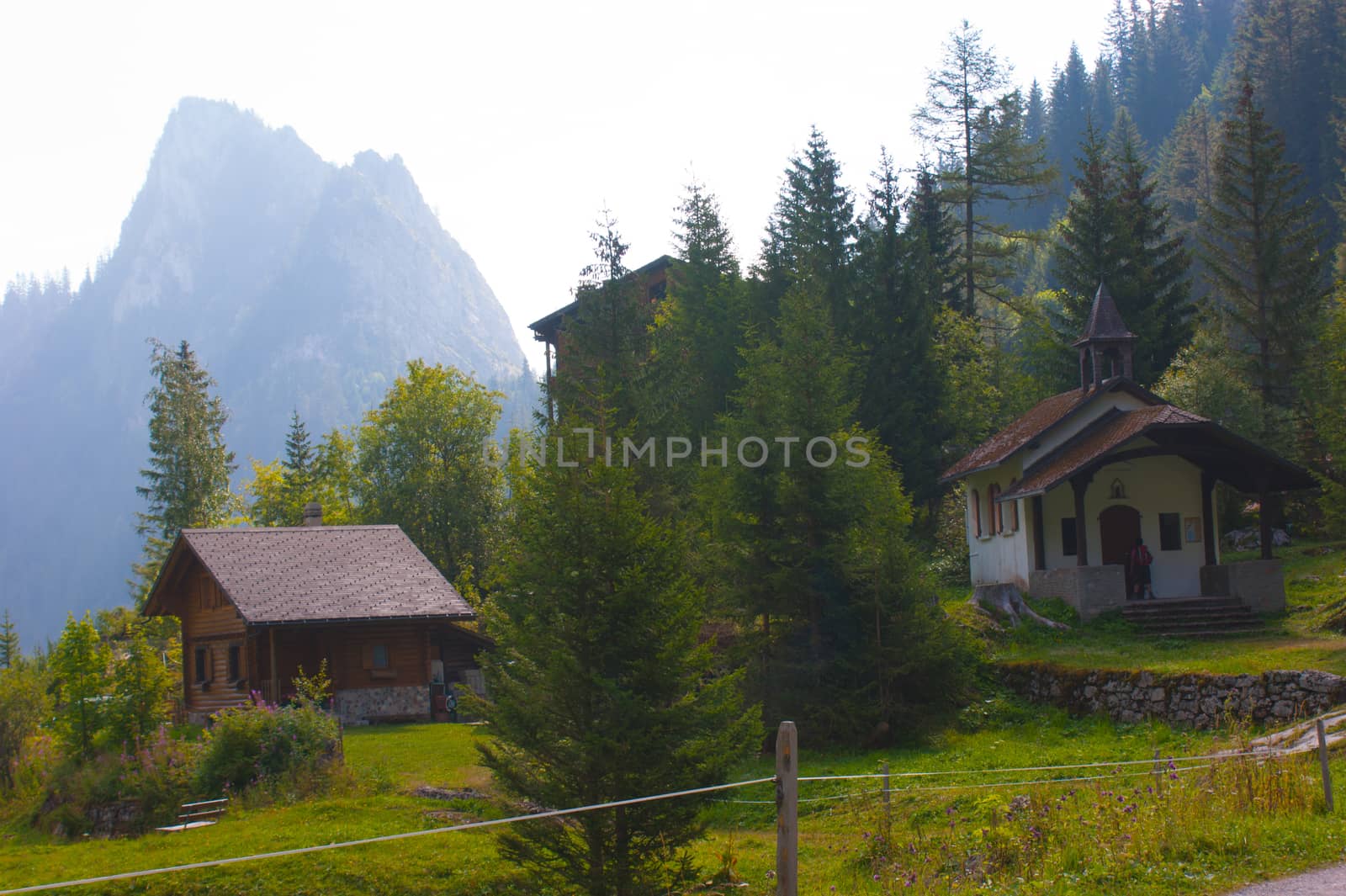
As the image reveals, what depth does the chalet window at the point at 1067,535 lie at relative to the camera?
2930 centimetres

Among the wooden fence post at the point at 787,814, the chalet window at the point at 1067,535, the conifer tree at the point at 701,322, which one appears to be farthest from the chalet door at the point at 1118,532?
the wooden fence post at the point at 787,814

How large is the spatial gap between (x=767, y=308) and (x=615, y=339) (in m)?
7.87

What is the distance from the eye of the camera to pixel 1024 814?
1065 centimetres

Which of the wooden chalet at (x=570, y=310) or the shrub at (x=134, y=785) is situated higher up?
the wooden chalet at (x=570, y=310)

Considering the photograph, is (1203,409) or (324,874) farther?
(1203,409)

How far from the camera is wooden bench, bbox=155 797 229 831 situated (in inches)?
699

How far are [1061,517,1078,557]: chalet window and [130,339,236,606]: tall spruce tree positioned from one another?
44.4 meters

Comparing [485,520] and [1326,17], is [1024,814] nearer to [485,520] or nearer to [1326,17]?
[485,520]

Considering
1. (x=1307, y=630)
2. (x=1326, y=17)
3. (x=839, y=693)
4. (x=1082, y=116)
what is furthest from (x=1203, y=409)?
(x=1082, y=116)

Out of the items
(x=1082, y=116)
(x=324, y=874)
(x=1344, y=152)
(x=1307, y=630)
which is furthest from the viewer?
(x=1082, y=116)

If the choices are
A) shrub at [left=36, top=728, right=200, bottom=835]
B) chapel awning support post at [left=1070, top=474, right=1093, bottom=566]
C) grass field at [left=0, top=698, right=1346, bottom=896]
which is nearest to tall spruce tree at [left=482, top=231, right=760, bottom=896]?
grass field at [left=0, top=698, right=1346, bottom=896]

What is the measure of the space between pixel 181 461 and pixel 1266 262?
52.5 metres

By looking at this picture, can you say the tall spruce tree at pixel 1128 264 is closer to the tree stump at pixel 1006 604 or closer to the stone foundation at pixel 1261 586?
the stone foundation at pixel 1261 586

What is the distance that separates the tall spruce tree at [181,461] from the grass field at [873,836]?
37.7 meters
